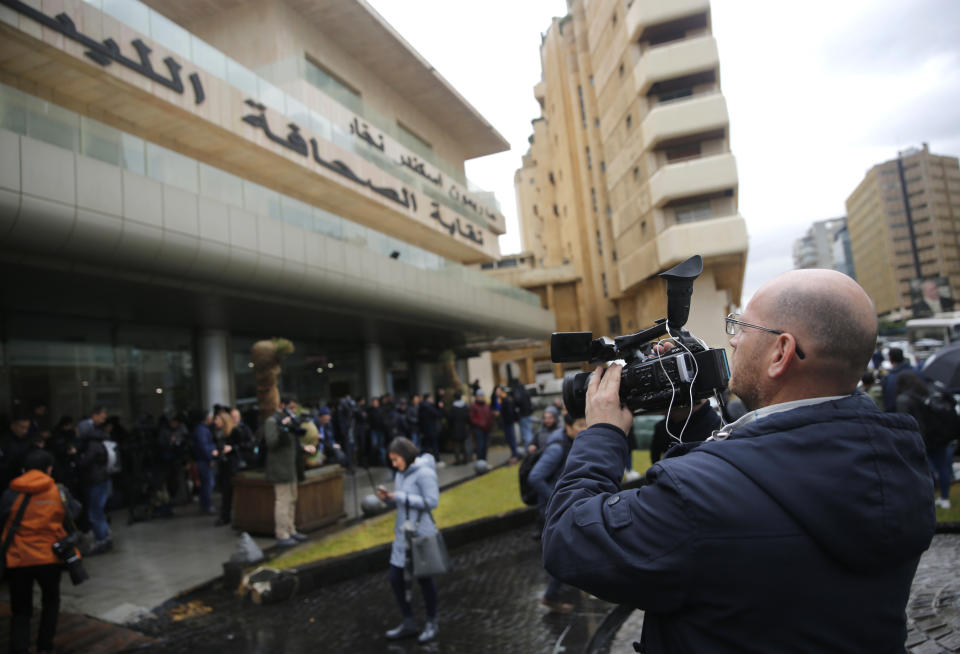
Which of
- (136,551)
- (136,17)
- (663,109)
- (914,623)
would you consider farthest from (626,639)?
(663,109)

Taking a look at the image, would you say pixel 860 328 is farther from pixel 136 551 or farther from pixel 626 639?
pixel 136 551

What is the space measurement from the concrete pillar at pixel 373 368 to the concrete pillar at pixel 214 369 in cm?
634

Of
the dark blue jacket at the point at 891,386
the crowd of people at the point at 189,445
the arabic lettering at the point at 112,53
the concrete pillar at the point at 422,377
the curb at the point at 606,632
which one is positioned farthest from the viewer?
the concrete pillar at the point at 422,377

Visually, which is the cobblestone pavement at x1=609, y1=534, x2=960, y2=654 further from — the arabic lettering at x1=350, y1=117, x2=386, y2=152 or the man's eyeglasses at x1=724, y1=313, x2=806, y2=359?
the arabic lettering at x1=350, y1=117, x2=386, y2=152

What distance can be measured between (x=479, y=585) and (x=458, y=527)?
5.56 feet

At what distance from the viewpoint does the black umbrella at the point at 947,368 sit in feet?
34.4

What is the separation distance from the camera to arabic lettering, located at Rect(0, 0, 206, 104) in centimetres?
1031

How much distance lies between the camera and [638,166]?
30641 mm

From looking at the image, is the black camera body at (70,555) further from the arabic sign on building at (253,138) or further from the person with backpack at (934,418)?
the arabic sign on building at (253,138)

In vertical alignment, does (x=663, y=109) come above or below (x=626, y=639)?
above

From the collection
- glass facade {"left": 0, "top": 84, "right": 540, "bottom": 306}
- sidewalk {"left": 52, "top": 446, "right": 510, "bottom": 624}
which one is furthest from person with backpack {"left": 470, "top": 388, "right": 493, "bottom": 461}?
glass facade {"left": 0, "top": 84, "right": 540, "bottom": 306}

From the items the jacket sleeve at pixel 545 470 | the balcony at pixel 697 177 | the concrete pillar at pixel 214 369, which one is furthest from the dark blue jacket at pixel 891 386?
the balcony at pixel 697 177

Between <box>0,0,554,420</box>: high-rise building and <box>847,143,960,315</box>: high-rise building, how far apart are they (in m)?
86.3

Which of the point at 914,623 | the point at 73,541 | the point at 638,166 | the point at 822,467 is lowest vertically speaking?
the point at 914,623
